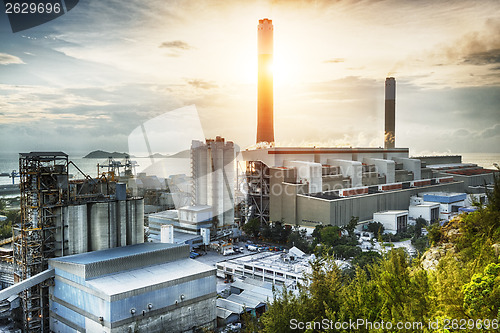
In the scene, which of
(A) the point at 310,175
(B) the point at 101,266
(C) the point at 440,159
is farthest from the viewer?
(C) the point at 440,159

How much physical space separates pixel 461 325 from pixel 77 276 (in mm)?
8840

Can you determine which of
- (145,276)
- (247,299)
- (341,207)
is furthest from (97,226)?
(341,207)

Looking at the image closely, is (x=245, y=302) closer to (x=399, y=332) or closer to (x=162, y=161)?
(x=399, y=332)

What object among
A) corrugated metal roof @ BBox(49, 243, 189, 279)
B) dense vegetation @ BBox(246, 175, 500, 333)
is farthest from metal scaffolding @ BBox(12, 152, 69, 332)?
dense vegetation @ BBox(246, 175, 500, 333)

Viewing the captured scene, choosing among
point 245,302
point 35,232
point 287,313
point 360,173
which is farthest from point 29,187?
point 360,173

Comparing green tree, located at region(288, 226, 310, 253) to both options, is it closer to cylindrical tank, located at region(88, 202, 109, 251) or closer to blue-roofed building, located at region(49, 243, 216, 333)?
blue-roofed building, located at region(49, 243, 216, 333)

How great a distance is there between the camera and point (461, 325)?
5301mm

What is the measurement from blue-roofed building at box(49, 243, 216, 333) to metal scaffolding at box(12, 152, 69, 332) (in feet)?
1.34

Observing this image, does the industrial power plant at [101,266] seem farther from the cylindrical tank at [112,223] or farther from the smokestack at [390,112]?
the smokestack at [390,112]

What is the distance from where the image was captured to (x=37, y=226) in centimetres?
1162

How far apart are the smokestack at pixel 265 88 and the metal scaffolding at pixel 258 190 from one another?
298 inches

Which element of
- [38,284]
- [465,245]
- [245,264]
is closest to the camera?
[465,245]

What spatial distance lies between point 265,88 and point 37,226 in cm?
2380

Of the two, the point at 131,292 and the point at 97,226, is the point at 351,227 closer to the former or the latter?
the point at 97,226
